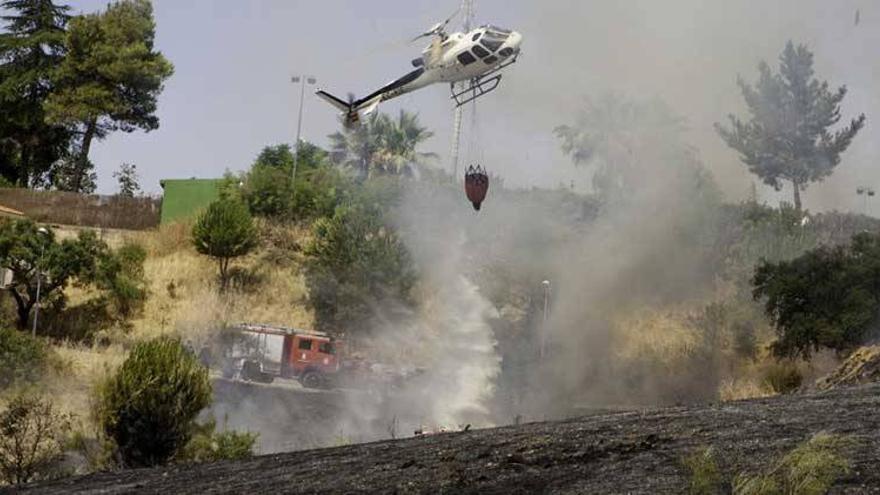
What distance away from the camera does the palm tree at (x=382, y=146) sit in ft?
223

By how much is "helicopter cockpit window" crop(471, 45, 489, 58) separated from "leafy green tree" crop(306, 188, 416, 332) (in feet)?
70.0

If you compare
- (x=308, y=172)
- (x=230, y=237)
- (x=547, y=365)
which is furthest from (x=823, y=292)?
(x=308, y=172)

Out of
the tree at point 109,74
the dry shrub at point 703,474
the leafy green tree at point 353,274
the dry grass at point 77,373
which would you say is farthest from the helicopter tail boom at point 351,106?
the tree at point 109,74

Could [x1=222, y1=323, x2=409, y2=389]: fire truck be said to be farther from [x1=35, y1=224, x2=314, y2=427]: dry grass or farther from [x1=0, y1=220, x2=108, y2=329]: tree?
[x1=0, y1=220, x2=108, y2=329]: tree

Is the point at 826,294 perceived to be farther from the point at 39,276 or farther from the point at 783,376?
the point at 39,276

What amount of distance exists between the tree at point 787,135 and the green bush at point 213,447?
38637mm

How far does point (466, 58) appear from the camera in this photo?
29.1 metres

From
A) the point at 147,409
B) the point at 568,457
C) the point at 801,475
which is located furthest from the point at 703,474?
the point at 147,409

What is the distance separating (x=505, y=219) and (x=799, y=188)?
55.9 feet

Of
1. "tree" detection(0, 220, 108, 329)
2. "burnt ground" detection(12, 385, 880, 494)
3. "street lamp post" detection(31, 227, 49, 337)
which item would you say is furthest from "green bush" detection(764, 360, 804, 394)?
"street lamp post" detection(31, 227, 49, 337)

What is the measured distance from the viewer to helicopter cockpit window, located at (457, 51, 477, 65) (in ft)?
95.1

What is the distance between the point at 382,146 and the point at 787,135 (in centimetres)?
2479

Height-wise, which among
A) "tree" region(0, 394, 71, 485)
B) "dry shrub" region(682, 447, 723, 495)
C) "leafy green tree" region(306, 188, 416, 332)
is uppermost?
Result: "leafy green tree" region(306, 188, 416, 332)

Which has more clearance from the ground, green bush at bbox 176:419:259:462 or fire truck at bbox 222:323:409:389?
fire truck at bbox 222:323:409:389
